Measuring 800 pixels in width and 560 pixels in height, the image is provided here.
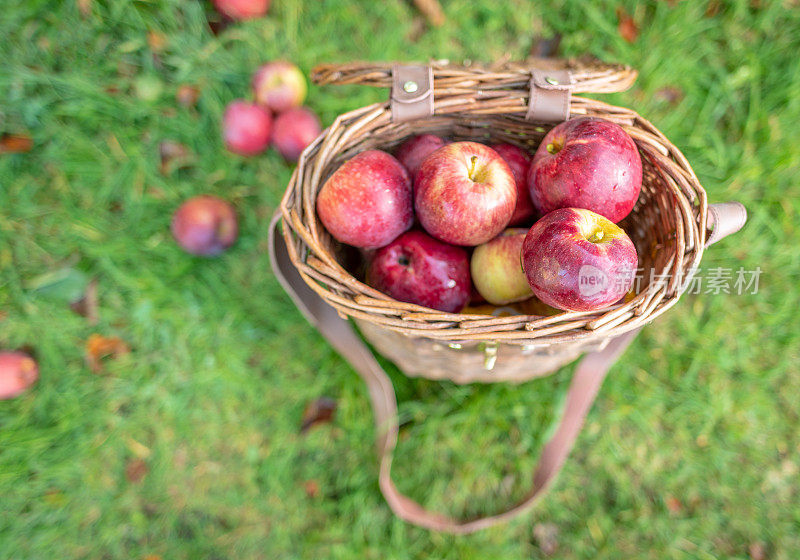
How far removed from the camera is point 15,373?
2213mm

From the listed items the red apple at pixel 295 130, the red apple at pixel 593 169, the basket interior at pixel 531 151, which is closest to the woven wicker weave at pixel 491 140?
the basket interior at pixel 531 151

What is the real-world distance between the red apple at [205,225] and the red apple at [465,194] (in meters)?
1.05

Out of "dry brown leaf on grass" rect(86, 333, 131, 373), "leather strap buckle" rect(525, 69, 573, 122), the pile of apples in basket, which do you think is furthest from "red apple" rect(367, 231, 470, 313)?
"dry brown leaf on grass" rect(86, 333, 131, 373)

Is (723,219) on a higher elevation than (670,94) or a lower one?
lower

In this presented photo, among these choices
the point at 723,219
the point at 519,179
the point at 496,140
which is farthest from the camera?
the point at 496,140

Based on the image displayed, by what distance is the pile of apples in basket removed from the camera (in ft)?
4.47

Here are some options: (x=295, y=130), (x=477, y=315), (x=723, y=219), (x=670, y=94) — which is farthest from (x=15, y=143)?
(x=670, y=94)

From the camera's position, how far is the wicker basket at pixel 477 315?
127 cm

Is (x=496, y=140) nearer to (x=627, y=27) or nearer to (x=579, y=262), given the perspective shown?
(x=579, y=262)

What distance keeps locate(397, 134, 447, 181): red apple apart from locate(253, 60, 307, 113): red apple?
0.79 meters

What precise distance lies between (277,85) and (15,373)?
1.69 meters

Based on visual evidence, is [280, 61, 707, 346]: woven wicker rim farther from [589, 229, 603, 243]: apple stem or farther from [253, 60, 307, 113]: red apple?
[253, 60, 307, 113]: red apple

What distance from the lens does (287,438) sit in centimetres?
227

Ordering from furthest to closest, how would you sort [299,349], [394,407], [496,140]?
[299,349] < [394,407] < [496,140]
